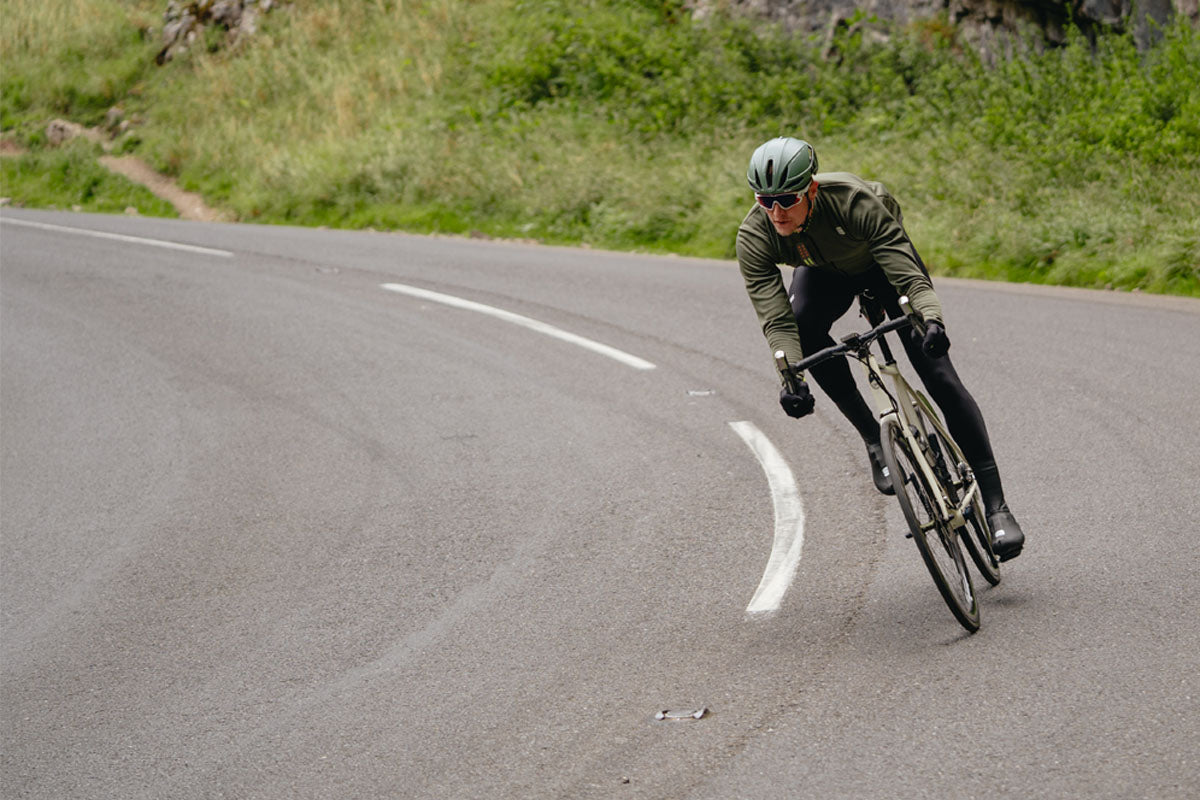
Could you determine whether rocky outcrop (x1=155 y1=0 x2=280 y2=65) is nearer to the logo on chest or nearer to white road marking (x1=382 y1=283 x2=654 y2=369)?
white road marking (x1=382 y1=283 x2=654 y2=369)

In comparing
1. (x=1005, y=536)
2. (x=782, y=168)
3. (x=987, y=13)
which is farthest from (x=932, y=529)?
(x=987, y=13)

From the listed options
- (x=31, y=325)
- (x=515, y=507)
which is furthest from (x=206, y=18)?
(x=515, y=507)

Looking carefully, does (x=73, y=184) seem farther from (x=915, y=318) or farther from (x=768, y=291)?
(x=915, y=318)

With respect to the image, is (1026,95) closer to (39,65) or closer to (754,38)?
(754,38)

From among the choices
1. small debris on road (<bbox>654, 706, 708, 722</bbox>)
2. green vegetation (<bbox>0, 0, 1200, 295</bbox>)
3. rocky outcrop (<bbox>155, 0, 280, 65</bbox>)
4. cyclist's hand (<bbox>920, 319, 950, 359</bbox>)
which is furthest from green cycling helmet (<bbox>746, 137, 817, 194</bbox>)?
rocky outcrop (<bbox>155, 0, 280, 65</bbox>)

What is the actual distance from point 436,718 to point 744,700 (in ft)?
3.59

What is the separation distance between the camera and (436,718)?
15.4 feet

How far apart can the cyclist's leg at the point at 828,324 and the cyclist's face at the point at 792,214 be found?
0.45m

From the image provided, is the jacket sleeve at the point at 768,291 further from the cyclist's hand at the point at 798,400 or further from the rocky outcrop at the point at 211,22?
the rocky outcrop at the point at 211,22

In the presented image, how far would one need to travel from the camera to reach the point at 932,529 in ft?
16.5

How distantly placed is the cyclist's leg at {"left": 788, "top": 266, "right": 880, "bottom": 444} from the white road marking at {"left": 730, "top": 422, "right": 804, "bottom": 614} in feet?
2.48

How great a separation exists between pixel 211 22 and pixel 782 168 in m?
30.3

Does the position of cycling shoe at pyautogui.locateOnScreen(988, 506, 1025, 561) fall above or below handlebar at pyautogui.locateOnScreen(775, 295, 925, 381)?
below

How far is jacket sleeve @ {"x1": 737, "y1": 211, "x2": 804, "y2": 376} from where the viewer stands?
5.33 meters
